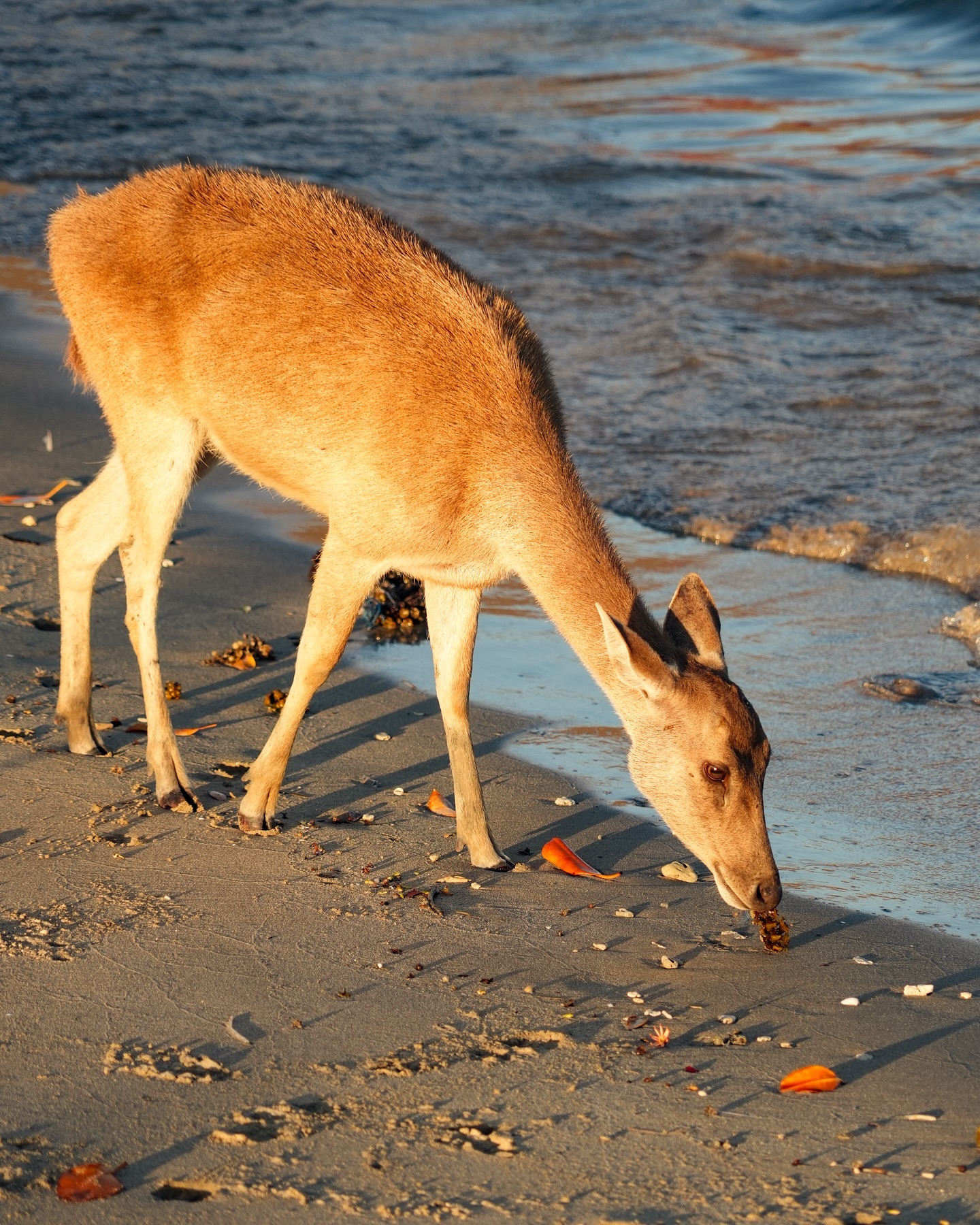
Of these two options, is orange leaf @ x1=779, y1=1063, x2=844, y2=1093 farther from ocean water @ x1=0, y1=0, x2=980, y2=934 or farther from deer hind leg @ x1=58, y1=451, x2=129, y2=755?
deer hind leg @ x1=58, y1=451, x2=129, y2=755

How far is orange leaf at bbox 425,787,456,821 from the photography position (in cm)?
675

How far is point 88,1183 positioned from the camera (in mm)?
3977

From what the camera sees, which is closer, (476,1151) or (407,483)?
(476,1151)

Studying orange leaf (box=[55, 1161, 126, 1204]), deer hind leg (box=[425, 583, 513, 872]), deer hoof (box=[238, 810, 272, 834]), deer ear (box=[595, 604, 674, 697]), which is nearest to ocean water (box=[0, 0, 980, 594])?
deer hind leg (box=[425, 583, 513, 872])

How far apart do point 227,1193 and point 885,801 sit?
13.0ft

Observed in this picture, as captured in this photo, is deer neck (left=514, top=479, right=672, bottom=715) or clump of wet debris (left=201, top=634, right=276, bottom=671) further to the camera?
clump of wet debris (left=201, top=634, right=276, bottom=671)

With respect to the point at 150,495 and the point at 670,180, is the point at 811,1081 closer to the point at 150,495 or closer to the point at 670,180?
the point at 150,495

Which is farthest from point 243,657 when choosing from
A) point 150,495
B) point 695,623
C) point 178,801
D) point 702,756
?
point 702,756

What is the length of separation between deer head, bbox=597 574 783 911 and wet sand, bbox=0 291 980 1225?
345 mm

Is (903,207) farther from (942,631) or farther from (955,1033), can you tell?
(955,1033)

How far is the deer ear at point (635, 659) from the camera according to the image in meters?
5.53

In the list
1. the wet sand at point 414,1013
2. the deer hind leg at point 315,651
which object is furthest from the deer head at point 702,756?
the deer hind leg at point 315,651

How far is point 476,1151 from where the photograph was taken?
421 centimetres

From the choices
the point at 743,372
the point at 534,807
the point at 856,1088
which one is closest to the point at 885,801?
the point at 534,807
